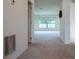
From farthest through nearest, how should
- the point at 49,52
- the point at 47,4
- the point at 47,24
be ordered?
the point at 47,24 < the point at 47,4 < the point at 49,52

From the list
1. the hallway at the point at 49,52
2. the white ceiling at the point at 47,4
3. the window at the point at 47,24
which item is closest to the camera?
the hallway at the point at 49,52

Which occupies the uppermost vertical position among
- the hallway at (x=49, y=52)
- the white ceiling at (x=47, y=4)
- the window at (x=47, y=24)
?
the white ceiling at (x=47, y=4)

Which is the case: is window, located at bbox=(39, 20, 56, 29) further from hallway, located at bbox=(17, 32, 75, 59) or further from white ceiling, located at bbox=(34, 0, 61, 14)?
hallway, located at bbox=(17, 32, 75, 59)

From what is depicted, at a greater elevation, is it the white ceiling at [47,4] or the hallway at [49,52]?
the white ceiling at [47,4]

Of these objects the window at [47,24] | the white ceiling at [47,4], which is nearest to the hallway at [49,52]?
the white ceiling at [47,4]

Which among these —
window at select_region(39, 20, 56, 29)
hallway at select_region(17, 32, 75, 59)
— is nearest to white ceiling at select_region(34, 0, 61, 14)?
hallway at select_region(17, 32, 75, 59)

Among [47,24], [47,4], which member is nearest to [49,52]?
[47,4]

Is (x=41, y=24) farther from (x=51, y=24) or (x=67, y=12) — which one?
(x=67, y=12)

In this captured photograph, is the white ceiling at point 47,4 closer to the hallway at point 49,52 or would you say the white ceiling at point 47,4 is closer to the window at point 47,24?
the hallway at point 49,52

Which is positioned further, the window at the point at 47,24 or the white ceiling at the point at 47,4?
the window at the point at 47,24

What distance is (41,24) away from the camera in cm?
2280

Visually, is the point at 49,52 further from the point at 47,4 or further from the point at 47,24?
the point at 47,24
